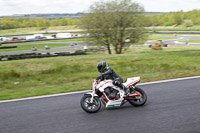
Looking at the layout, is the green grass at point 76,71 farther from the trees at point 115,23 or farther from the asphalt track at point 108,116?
the trees at point 115,23

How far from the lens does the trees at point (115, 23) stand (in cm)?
2952

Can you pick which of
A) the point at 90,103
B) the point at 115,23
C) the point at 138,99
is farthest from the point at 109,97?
the point at 115,23

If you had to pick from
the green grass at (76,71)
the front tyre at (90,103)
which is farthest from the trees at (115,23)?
the front tyre at (90,103)

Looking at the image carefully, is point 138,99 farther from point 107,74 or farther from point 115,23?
point 115,23

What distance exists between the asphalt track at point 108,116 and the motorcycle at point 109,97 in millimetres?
189

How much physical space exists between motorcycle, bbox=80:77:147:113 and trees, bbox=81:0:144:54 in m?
23.1

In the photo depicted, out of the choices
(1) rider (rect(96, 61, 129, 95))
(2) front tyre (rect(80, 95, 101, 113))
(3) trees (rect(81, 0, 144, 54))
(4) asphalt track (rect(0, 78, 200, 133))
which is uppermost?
(3) trees (rect(81, 0, 144, 54))

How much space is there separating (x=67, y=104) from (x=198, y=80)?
5.84m

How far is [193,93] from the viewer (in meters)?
7.64

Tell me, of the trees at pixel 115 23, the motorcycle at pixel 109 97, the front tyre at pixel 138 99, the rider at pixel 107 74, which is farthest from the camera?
the trees at pixel 115 23

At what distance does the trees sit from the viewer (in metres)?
29.5

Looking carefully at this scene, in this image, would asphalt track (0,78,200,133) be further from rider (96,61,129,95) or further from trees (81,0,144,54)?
trees (81,0,144,54)

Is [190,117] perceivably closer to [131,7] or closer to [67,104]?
[67,104]

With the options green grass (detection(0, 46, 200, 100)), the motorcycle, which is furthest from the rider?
green grass (detection(0, 46, 200, 100))
